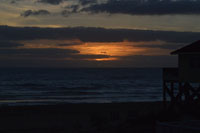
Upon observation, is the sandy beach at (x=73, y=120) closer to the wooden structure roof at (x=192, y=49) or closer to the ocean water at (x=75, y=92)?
the wooden structure roof at (x=192, y=49)

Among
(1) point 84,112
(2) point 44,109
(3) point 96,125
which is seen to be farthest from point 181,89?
(2) point 44,109

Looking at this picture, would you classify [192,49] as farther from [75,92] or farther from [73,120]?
[75,92]

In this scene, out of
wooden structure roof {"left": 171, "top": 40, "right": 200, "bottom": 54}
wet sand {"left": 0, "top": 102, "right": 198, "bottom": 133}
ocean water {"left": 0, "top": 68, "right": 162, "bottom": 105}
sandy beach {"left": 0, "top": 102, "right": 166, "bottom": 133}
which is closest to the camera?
wooden structure roof {"left": 171, "top": 40, "right": 200, "bottom": 54}

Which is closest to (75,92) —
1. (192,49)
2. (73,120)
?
(73,120)

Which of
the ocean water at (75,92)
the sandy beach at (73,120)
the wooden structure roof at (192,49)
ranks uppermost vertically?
the wooden structure roof at (192,49)

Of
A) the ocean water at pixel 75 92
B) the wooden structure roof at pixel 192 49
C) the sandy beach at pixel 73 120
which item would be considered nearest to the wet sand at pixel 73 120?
the sandy beach at pixel 73 120

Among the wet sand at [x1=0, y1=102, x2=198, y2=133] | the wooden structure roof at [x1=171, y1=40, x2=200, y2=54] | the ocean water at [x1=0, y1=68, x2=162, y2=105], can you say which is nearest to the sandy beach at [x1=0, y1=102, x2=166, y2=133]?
the wet sand at [x1=0, y1=102, x2=198, y2=133]

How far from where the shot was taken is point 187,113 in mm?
20875

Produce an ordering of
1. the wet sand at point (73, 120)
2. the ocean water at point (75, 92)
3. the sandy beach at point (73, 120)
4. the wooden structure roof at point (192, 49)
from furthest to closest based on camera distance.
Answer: the ocean water at point (75, 92), the sandy beach at point (73, 120), the wet sand at point (73, 120), the wooden structure roof at point (192, 49)

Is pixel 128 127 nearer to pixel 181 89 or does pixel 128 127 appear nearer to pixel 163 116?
pixel 163 116

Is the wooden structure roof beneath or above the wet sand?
above

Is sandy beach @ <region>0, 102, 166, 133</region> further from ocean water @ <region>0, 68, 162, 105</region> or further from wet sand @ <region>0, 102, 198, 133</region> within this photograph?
ocean water @ <region>0, 68, 162, 105</region>

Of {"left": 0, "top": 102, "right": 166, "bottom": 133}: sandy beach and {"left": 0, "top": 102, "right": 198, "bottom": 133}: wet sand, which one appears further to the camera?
{"left": 0, "top": 102, "right": 166, "bottom": 133}: sandy beach

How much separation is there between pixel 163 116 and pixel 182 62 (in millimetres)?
4134
